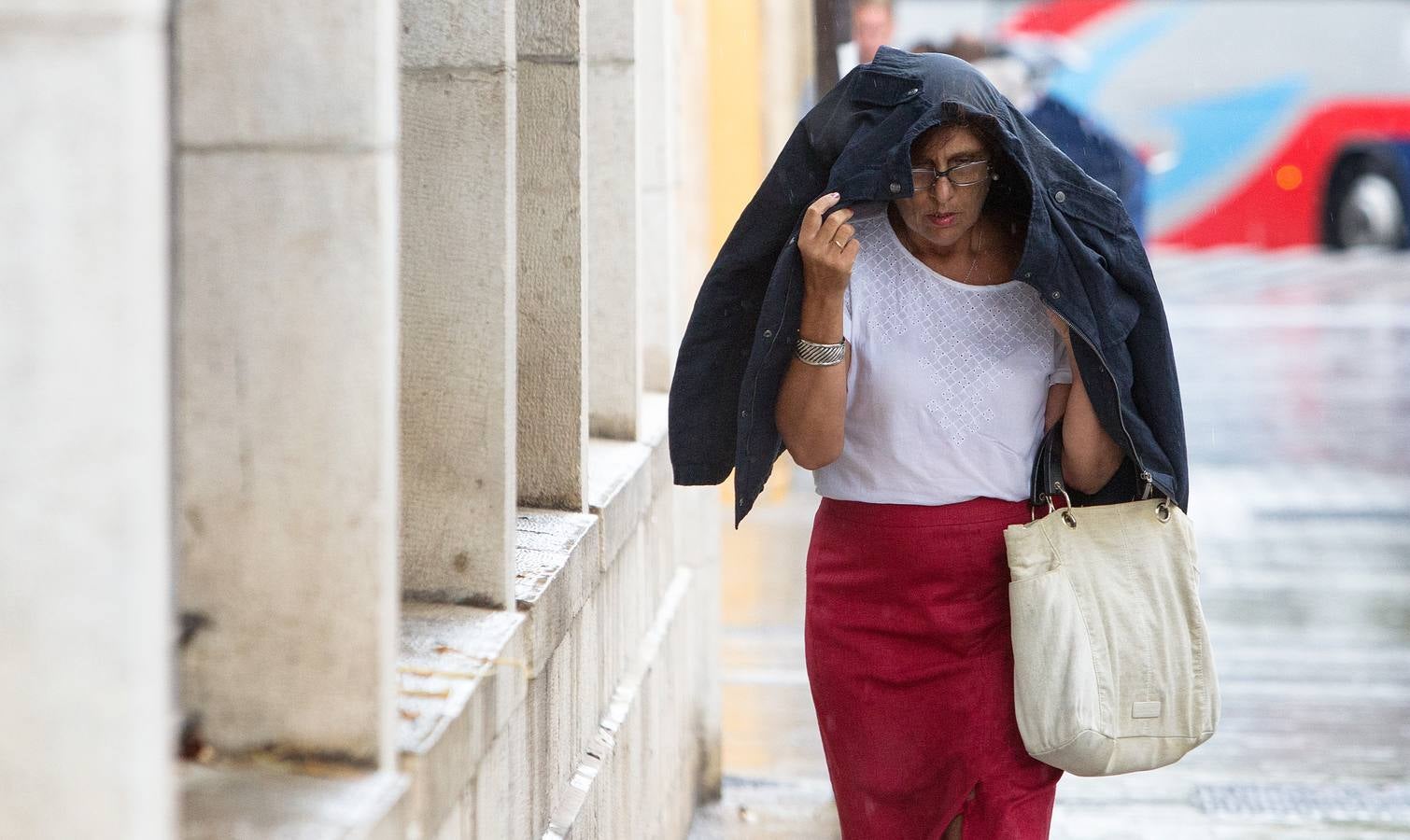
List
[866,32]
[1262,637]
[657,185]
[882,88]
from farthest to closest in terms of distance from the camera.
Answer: [1262,637] < [866,32] < [657,185] < [882,88]

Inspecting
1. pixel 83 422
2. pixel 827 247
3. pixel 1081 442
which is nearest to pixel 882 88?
pixel 827 247

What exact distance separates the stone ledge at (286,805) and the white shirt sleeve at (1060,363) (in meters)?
1.48

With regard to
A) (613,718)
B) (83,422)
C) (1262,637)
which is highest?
(83,422)

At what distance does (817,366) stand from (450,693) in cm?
90

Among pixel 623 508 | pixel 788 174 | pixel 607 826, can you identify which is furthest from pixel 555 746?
pixel 788 174

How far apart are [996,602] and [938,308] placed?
0.51m

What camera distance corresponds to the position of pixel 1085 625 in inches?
113

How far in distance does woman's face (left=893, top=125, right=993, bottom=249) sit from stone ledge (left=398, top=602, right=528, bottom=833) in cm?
91

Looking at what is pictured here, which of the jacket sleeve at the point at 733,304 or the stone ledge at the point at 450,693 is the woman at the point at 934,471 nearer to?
the jacket sleeve at the point at 733,304

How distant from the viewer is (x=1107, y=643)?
288 centimetres

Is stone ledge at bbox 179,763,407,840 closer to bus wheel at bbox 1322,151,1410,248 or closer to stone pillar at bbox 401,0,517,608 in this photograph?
stone pillar at bbox 401,0,517,608

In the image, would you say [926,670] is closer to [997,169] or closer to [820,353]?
[820,353]

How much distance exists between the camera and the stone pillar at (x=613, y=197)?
3.79 meters

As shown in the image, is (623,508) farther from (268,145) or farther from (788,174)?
(268,145)
